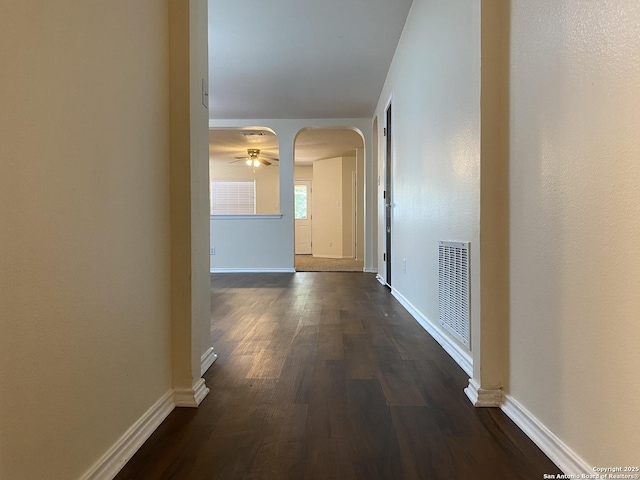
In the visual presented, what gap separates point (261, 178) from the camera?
9719 mm

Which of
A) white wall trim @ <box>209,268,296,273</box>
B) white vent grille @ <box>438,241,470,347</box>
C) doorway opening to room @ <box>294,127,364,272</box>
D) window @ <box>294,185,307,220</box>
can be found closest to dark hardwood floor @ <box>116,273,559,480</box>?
white vent grille @ <box>438,241,470,347</box>

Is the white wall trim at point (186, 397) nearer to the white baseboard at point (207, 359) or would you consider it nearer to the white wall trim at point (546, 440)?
the white baseboard at point (207, 359)

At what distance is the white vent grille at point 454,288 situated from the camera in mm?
1596

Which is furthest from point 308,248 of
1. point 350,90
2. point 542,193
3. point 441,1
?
point 542,193

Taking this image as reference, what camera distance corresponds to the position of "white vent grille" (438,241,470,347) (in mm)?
1596

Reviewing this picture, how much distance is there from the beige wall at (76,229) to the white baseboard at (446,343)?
48.0 inches

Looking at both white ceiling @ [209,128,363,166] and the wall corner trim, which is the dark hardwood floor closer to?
the wall corner trim

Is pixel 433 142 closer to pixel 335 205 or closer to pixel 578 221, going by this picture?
pixel 578 221

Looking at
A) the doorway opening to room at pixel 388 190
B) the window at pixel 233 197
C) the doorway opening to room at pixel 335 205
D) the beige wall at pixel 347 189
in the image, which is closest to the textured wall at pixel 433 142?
the doorway opening to room at pixel 388 190

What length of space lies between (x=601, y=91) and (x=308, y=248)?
9531 millimetres

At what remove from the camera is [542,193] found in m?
1.08

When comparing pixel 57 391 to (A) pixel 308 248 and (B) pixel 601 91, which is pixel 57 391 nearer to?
(B) pixel 601 91

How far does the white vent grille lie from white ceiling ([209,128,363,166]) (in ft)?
15.1

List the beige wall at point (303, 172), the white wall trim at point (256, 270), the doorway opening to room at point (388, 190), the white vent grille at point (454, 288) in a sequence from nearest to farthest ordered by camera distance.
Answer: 1. the white vent grille at point (454, 288)
2. the doorway opening to room at point (388, 190)
3. the white wall trim at point (256, 270)
4. the beige wall at point (303, 172)
